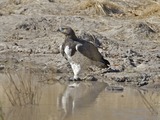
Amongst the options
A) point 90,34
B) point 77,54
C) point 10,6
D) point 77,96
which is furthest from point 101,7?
point 77,96

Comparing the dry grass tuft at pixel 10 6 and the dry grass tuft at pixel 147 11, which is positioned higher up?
the dry grass tuft at pixel 10 6

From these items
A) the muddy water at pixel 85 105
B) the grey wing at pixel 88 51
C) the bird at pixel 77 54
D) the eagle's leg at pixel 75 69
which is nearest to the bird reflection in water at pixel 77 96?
the muddy water at pixel 85 105

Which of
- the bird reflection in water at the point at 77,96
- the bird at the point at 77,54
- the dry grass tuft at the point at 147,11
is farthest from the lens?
the dry grass tuft at the point at 147,11

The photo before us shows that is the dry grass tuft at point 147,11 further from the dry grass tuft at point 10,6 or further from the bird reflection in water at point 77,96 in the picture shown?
the bird reflection in water at point 77,96

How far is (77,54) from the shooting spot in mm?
11508

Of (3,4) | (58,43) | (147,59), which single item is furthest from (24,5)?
(147,59)

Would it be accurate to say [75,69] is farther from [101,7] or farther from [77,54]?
[101,7]

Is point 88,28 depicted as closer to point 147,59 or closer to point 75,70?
point 147,59

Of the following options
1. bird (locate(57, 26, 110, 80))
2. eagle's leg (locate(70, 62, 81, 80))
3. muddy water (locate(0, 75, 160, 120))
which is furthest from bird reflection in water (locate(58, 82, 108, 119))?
bird (locate(57, 26, 110, 80))

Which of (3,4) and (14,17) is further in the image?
(3,4)

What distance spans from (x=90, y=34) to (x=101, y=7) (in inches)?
106

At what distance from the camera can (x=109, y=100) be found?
33.4ft

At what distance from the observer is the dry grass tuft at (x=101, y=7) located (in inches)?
687

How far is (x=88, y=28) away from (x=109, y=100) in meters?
5.66
